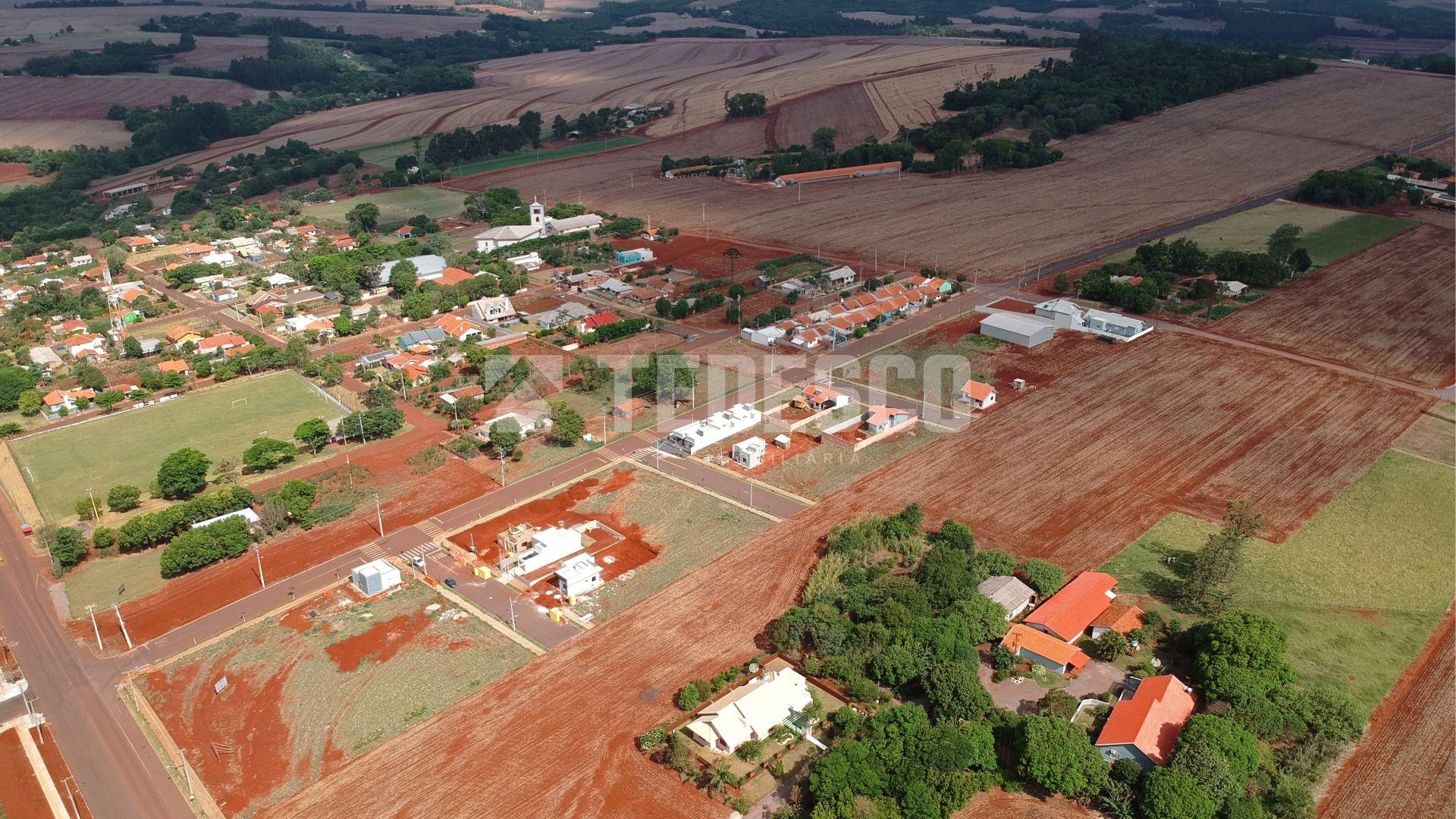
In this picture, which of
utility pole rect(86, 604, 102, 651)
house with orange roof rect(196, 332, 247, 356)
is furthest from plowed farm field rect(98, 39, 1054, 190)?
utility pole rect(86, 604, 102, 651)

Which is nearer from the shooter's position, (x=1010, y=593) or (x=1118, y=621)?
(x=1118, y=621)

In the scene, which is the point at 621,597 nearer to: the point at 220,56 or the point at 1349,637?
the point at 1349,637

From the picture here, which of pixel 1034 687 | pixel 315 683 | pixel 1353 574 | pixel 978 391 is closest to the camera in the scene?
pixel 1034 687

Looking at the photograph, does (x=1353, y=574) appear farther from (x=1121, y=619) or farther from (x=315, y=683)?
(x=315, y=683)

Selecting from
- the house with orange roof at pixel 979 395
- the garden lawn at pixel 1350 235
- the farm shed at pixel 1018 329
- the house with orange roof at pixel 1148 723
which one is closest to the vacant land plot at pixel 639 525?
the house with orange roof at pixel 1148 723

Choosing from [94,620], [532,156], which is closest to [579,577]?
[94,620]

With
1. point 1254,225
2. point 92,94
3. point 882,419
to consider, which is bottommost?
point 882,419

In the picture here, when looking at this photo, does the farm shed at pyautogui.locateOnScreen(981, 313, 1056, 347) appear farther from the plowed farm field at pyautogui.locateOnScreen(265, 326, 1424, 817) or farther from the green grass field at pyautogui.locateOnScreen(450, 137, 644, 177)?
the green grass field at pyautogui.locateOnScreen(450, 137, 644, 177)
